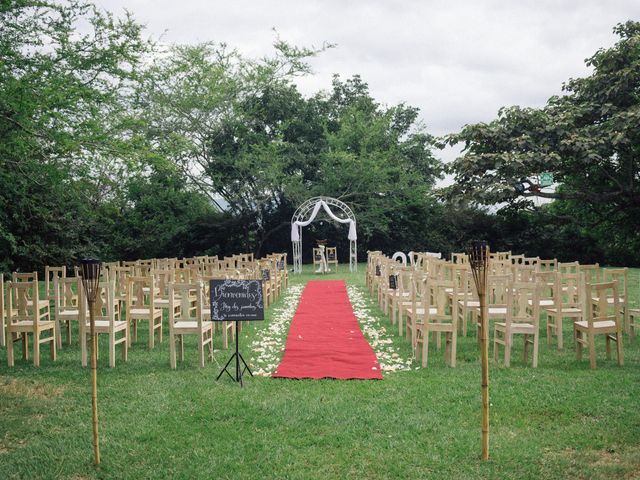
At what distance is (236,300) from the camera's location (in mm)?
7113

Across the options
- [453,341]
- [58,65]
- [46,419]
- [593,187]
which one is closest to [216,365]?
[46,419]

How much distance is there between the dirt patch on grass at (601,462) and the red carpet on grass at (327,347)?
2616mm

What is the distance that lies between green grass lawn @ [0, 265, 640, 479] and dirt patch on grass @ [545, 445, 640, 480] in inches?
0.5

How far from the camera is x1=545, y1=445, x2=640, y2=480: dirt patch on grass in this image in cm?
437

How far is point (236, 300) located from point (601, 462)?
403 cm

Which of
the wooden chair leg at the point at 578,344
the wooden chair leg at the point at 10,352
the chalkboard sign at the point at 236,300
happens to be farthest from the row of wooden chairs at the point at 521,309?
the wooden chair leg at the point at 10,352

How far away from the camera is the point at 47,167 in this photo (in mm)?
11047

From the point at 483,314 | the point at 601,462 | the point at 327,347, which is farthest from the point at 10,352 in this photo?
the point at 601,462

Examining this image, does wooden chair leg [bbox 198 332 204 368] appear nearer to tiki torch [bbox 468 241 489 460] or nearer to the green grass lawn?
the green grass lawn

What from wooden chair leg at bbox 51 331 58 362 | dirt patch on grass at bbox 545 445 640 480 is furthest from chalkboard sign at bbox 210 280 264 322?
dirt patch on grass at bbox 545 445 640 480

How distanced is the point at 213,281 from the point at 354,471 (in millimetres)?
3222

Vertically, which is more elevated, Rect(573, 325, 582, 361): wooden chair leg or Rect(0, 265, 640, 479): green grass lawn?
Rect(573, 325, 582, 361): wooden chair leg

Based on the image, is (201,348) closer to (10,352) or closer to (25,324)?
(25,324)

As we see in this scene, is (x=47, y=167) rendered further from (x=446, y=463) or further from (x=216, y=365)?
(x=446, y=463)
